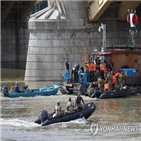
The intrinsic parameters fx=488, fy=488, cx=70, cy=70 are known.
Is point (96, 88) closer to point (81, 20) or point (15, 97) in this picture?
point (15, 97)

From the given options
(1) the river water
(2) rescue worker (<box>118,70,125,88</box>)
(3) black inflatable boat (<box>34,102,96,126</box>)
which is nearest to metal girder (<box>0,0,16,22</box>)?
(2) rescue worker (<box>118,70,125,88</box>)

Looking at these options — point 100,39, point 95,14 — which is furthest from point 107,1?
point 100,39

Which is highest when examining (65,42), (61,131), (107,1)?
(107,1)

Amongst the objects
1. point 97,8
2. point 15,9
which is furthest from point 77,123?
point 15,9

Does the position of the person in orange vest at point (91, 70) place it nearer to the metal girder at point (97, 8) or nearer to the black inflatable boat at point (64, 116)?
the metal girder at point (97, 8)

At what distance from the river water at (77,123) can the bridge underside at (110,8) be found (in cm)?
1312

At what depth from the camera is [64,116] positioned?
23.5 metres

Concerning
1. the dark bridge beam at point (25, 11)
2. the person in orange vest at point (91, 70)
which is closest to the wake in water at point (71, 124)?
the person in orange vest at point (91, 70)

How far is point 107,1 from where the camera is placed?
135ft

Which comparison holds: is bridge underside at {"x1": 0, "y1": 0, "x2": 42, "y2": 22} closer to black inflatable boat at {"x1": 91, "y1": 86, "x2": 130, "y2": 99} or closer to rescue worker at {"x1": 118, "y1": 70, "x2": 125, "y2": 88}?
rescue worker at {"x1": 118, "y1": 70, "x2": 125, "y2": 88}

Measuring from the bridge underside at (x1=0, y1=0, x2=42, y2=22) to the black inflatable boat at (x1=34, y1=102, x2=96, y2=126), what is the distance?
37.2 metres

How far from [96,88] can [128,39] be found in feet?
47.1

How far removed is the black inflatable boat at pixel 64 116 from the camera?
75.4 ft

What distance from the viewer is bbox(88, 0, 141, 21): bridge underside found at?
42.9 metres
